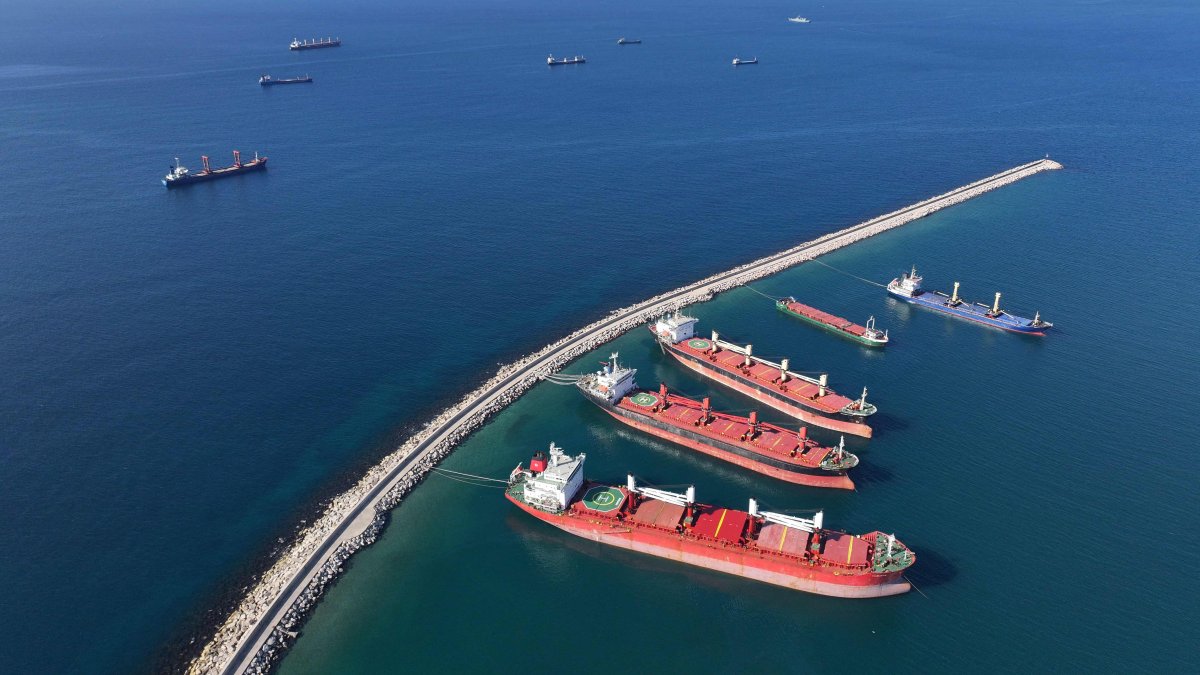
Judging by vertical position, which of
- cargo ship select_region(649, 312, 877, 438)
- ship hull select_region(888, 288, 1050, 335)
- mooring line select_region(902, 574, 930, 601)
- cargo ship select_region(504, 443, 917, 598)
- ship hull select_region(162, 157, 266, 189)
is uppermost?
ship hull select_region(162, 157, 266, 189)

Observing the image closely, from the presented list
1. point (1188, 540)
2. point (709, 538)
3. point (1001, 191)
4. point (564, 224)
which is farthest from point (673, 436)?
point (1001, 191)

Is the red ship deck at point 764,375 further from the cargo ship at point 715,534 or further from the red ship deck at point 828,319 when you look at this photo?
the cargo ship at point 715,534

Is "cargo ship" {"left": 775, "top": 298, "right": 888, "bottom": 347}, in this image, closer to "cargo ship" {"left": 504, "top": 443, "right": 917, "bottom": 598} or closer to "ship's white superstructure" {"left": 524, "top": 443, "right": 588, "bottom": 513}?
"cargo ship" {"left": 504, "top": 443, "right": 917, "bottom": 598}

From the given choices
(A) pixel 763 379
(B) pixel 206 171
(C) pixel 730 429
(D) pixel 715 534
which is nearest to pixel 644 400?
(C) pixel 730 429

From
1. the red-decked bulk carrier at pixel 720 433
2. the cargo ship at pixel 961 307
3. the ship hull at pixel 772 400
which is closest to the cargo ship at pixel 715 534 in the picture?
the red-decked bulk carrier at pixel 720 433

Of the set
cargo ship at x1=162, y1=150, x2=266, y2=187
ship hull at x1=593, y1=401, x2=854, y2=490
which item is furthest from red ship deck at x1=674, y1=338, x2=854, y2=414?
cargo ship at x1=162, y1=150, x2=266, y2=187

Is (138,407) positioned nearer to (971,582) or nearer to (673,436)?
(673,436)
